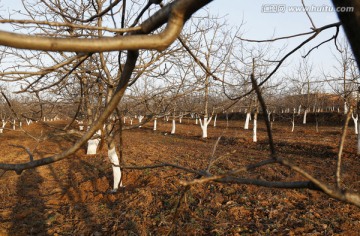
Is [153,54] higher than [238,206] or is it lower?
higher

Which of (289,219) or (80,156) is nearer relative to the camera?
(289,219)

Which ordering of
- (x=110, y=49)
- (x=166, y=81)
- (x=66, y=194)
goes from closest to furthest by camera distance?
(x=110, y=49)
(x=166, y=81)
(x=66, y=194)

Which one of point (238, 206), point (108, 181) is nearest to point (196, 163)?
point (108, 181)

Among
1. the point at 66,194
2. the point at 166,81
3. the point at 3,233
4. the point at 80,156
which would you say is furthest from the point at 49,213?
the point at 80,156

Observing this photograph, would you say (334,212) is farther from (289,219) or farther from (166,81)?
(166,81)

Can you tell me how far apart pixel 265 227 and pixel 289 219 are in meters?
0.53

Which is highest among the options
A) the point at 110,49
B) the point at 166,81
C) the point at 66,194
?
the point at 166,81

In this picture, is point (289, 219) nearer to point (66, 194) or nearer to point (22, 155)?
point (66, 194)

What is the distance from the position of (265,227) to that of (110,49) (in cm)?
440

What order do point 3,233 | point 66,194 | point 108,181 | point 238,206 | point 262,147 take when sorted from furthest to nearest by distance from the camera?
1. point 262,147
2. point 108,181
3. point 66,194
4. point 238,206
5. point 3,233

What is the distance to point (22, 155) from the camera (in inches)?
462

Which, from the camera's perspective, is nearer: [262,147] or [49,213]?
[49,213]

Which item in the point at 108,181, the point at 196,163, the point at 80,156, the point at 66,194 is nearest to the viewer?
the point at 66,194

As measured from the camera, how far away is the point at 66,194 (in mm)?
6285
